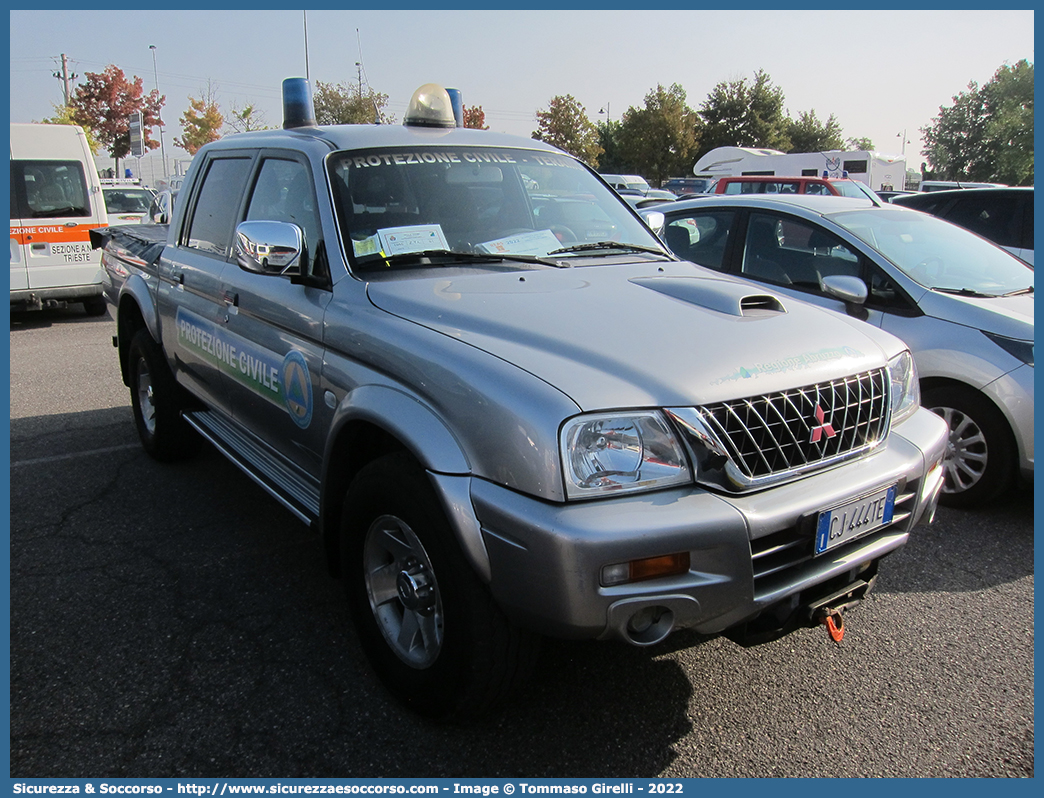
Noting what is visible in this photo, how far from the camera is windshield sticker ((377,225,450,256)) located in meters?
2.99

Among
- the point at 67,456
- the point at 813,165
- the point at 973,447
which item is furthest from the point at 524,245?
the point at 813,165

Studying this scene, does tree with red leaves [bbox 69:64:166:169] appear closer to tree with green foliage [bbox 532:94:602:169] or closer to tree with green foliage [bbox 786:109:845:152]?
tree with green foliage [bbox 532:94:602:169]

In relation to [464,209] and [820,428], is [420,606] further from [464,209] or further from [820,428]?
[464,209]

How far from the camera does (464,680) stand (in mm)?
2240

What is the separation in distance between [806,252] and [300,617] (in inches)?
150

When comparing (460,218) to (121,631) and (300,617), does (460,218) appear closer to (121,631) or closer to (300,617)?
(300,617)

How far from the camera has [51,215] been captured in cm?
1037

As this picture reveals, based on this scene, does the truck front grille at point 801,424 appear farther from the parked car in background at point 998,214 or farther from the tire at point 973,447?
the parked car in background at point 998,214

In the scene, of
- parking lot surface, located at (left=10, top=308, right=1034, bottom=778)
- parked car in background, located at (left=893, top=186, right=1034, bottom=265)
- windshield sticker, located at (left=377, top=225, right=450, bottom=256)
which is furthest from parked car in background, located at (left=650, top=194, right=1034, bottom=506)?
windshield sticker, located at (left=377, top=225, right=450, bottom=256)

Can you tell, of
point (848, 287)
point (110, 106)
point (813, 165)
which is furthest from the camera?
point (110, 106)

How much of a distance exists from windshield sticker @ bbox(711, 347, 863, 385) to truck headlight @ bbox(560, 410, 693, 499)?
24 cm

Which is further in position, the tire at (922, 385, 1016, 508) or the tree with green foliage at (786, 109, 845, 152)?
the tree with green foliage at (786, 109, 845, 152)

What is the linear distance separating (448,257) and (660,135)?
175 ft

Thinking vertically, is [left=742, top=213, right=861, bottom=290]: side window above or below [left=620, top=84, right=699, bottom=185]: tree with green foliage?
below
